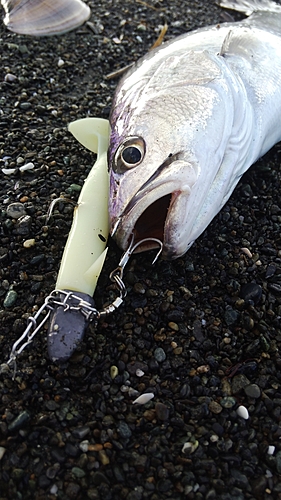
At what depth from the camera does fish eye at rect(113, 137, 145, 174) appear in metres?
2.29

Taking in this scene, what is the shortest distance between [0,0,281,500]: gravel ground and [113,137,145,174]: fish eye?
0.47 m

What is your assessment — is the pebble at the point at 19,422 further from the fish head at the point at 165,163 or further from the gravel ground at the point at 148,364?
the fish head at the point at 165,163

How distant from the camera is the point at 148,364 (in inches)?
83.6

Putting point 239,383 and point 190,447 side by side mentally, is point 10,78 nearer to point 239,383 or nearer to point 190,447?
point 239,383

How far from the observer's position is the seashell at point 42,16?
13.8 ft

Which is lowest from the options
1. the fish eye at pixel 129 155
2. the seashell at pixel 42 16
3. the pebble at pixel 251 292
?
the pebble at pixel 251 292

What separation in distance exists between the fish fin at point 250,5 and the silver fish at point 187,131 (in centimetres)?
134

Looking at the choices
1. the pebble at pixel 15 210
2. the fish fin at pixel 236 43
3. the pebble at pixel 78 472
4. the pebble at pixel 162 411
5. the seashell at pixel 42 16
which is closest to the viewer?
the pebble at pixel 78 472

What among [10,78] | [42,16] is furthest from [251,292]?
[42,16]

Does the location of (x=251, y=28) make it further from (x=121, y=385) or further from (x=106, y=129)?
(x=121, y=385)

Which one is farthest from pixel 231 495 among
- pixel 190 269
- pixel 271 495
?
pixel 190 269

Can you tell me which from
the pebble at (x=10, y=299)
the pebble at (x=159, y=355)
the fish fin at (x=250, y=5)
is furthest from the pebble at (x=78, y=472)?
the fish fin at (x=250, y=5)

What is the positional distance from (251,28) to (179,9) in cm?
176

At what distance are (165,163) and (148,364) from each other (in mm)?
937
